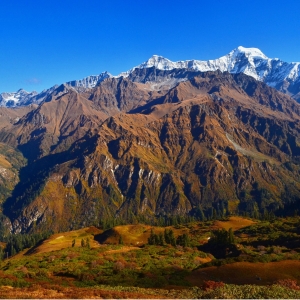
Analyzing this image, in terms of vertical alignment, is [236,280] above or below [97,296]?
below

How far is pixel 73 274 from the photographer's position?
61719 mm

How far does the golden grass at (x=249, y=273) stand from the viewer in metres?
54.1

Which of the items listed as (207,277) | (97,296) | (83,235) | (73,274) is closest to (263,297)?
(97,296)

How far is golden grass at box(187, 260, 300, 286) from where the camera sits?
54.1 m

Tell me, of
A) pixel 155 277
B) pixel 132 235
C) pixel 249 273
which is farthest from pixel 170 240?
pixel 249 273

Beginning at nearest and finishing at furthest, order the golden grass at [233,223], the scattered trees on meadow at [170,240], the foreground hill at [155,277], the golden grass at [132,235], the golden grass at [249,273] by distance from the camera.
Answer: the foreground hill at [155,277] < the golden grass at [249,273] < the scattered trees on meadow at [170,240] < the golden grass at [132,235] < the golden grass at [233,223]

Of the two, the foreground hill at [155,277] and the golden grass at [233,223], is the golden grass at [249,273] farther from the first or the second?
the golden grass at [233,223]

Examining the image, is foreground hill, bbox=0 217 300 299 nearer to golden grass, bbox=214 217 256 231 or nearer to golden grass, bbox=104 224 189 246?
golden grass, bbox=104 224 189 246

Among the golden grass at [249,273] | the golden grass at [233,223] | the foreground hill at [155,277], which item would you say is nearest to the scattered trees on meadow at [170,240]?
the foreground hill at [155,277]

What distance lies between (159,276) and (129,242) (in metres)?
98.2

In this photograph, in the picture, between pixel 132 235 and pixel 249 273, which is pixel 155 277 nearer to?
pixel 249 273

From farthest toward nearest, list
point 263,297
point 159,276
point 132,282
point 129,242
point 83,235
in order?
point 83,235, point 129,242, point 159,276, point 132,282, point 263,297

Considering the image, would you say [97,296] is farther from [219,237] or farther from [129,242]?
[129,242]

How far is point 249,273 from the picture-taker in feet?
189
